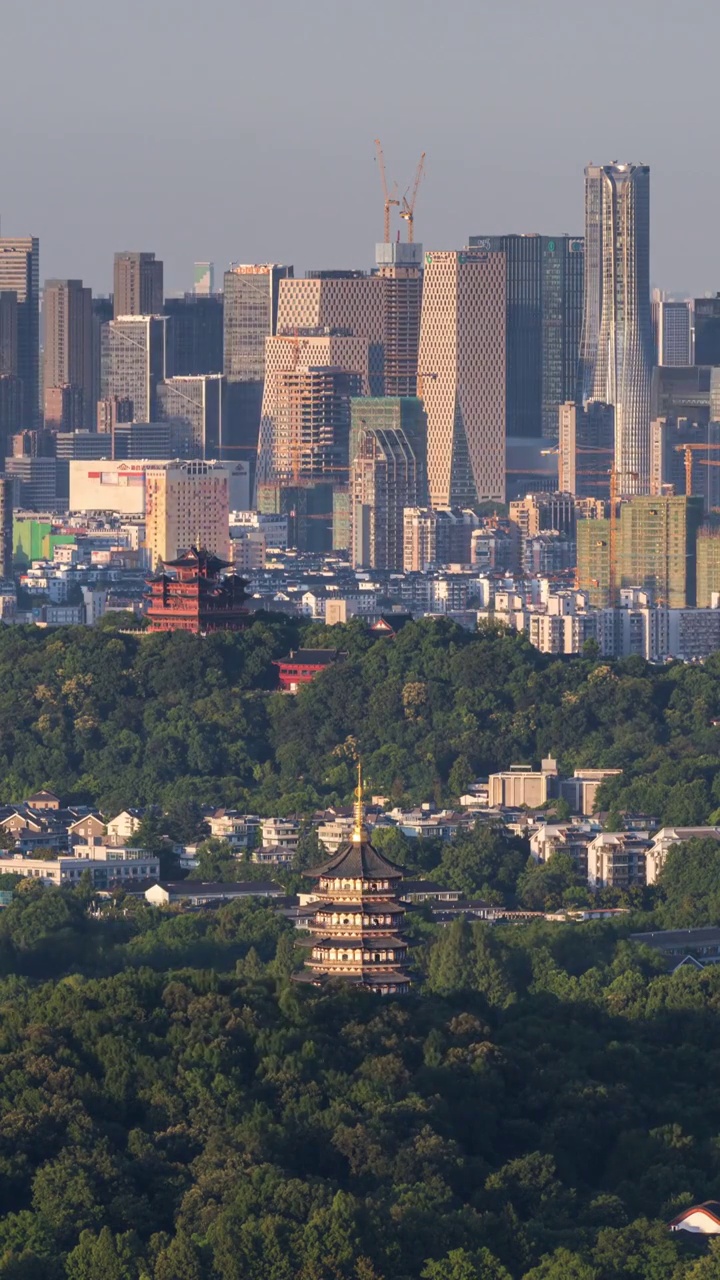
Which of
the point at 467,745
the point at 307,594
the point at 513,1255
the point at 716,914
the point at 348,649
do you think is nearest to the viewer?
the point at 513,1255

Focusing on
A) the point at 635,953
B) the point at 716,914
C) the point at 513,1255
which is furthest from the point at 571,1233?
the point at 716,914

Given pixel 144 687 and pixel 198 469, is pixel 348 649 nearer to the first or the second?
pixel 144 687

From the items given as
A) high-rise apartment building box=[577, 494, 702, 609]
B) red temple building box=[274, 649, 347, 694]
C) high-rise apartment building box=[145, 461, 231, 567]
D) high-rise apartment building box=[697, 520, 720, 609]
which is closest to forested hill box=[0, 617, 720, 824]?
red temple building box=[274, 649, 347, 694]

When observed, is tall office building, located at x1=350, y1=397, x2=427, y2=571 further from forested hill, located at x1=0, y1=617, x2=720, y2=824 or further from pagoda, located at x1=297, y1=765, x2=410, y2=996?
pagoda, located at x1=297, y1=765, x2=410, y2=996

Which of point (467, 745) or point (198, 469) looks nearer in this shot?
point (467, 745)

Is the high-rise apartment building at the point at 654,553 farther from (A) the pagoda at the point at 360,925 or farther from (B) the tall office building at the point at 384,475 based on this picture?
(A) the pagoda at the point at 360,925

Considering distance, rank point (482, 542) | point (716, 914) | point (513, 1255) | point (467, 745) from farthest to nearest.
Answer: point (482, 542), point (467, 745), point (716, 914), point (513, 1255)
